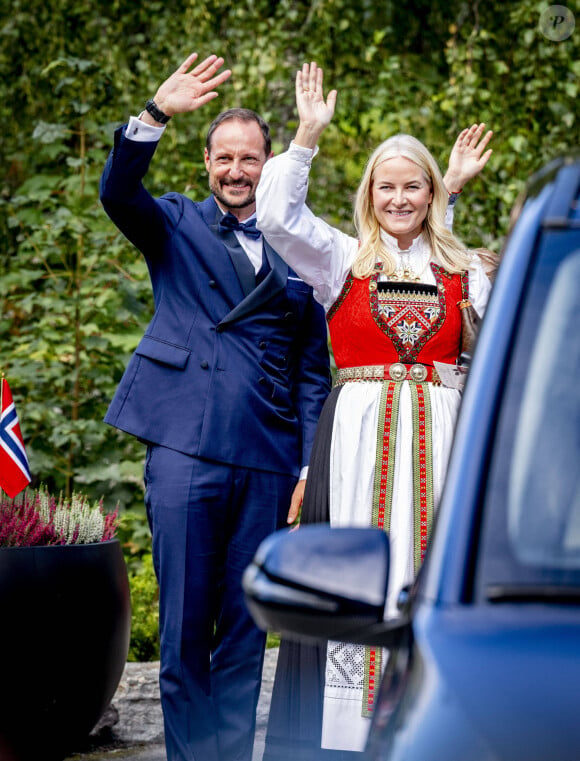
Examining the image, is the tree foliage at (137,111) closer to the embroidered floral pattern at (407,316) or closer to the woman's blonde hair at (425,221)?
the woman's blonde hair at (425,221)

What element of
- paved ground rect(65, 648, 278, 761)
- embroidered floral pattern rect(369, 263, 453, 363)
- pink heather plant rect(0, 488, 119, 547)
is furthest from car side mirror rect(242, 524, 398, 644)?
paved ground rect(65, 648, 278, 761)

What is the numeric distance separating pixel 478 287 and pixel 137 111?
5.20 metres

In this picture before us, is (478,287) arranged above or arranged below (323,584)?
above

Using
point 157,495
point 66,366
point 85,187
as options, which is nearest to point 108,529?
point 157,495

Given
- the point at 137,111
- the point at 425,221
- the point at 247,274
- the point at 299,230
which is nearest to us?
the point at 299,230

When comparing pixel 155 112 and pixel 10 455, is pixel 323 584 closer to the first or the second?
pixel 155 112

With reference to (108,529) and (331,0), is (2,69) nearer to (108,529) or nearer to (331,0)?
(331,0)

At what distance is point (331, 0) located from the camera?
8.25 meters

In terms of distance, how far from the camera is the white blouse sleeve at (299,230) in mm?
3457

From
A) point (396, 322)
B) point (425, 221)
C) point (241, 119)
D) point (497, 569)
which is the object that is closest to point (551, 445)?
point (497, 569)

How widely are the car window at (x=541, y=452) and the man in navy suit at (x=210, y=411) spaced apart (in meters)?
2.38

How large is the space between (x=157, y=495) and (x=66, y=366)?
341 centimetres

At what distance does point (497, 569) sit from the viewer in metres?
1.38

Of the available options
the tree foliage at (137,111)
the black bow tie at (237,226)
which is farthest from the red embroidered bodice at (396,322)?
the tree foliage at (137,111)
